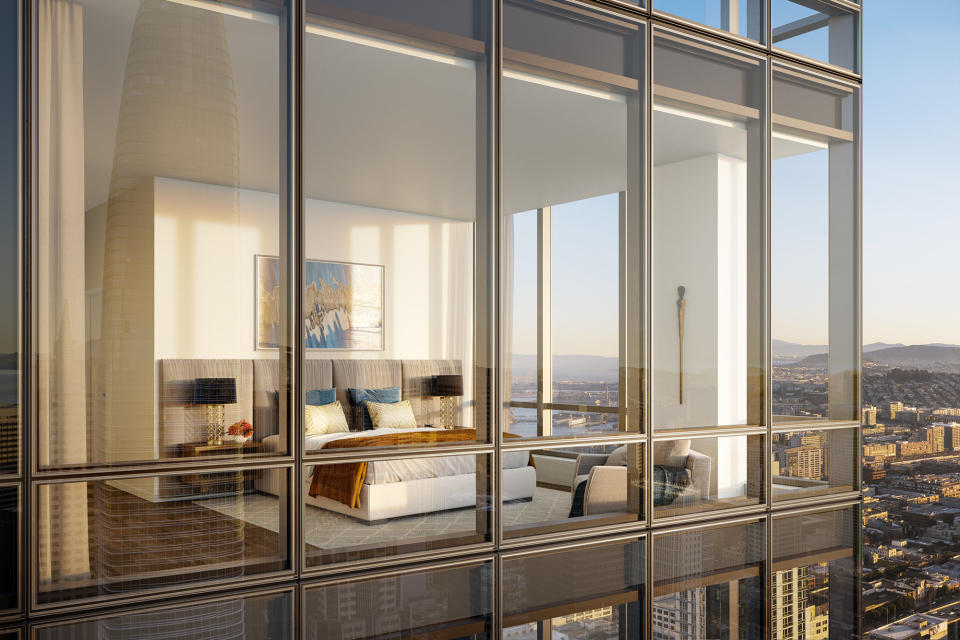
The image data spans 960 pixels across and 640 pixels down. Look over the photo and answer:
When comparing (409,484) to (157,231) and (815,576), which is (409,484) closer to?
(157,231)

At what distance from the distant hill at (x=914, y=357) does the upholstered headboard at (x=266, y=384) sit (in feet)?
6.63

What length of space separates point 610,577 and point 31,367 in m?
2.22

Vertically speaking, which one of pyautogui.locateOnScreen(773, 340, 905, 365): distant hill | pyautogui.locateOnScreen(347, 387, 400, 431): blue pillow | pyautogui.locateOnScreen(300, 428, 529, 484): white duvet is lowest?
pyautogui.locateOnScreen(300, 428, 529, 484): white duvet

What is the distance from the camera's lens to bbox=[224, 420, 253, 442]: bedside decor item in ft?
7.87

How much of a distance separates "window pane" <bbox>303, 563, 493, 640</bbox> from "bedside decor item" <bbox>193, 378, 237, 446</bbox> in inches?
22.6

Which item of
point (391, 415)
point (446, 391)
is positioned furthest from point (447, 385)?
point (391, 415)

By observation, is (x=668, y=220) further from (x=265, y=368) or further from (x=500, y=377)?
(x=265, y=368)

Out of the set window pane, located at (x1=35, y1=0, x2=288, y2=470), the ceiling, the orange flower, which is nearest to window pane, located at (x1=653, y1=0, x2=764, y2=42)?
the ceiling

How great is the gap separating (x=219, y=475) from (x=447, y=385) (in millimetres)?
821

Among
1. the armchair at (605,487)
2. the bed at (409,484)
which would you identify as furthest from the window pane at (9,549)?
the armchair at (605,487)

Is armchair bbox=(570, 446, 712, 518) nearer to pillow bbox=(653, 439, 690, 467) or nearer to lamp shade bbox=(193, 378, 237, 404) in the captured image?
pillow bbox=(653, 439, 690, 467)

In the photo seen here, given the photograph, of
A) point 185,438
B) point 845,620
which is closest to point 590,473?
point 185,438

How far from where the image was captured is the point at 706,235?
11.5 ft

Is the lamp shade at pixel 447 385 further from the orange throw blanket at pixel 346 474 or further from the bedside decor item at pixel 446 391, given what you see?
the orange throw blanket at pixel 346 474
